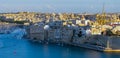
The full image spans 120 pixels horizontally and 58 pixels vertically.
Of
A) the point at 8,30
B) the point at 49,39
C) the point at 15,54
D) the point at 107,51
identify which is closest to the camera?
the point at 15,54

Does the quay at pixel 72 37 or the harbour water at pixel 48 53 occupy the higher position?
the quay at pixel 72 37

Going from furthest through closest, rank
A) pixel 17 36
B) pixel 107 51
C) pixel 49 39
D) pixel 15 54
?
pixel 17 36 < pixel 49 39 < pixel 107 51 < pixel 15 54

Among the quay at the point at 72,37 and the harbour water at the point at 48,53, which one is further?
the quay at the point at 72,37

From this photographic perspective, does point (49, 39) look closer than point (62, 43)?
No

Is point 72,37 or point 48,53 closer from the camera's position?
point 48,53

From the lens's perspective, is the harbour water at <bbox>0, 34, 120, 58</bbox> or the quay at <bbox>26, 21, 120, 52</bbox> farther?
the quay at <bbox>26, 21, 120, 52</bbox>

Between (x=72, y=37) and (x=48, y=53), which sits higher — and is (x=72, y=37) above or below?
above

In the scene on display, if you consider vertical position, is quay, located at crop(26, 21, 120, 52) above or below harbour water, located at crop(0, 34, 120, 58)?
above

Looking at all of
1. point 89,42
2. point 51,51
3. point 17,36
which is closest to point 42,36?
point 17,36

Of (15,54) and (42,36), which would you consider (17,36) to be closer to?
(42,36)
